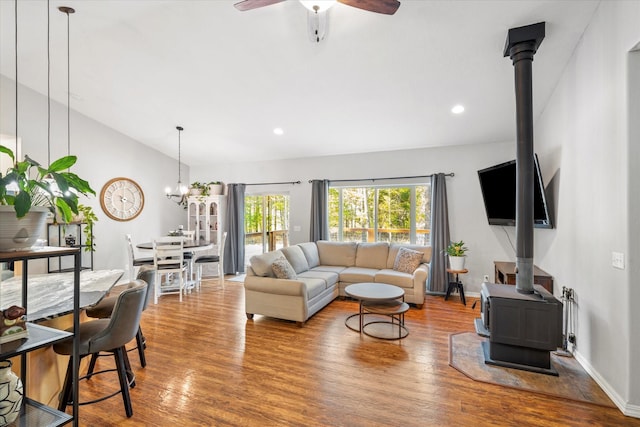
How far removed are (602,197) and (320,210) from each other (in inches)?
174

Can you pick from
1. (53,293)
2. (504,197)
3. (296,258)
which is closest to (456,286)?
(504,197)

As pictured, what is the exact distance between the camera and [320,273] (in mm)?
4977

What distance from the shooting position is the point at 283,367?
9.30ft

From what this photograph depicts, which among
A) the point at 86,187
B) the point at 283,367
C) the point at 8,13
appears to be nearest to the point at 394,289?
the point at 283,367

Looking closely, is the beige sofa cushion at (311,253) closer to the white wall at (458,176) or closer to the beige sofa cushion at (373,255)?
the beige sofa cushion at (373,255)

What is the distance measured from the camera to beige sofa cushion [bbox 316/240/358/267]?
5660 millimetres

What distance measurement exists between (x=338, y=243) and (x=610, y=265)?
13.0 feet

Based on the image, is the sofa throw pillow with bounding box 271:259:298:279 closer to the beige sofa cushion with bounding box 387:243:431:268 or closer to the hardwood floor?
the hardwood floor

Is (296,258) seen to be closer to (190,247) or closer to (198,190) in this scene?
(190,247)

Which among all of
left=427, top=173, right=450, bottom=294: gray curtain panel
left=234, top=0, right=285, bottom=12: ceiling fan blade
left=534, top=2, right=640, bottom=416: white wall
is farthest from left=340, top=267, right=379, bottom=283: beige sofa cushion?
left=234, top=0, right=285, bottom=12: ceiling fan blade

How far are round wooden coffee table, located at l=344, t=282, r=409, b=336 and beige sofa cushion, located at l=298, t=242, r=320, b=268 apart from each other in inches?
59.3

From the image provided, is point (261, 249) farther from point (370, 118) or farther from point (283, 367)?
point (283, 367)

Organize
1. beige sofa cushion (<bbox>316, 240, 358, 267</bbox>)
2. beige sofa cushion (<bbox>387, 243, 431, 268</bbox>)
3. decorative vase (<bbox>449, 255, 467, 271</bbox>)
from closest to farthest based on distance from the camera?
decorative vase (<bbox>449, 255, 467, 271</bbox>) < beige sofa cushion (<bbox>387, 243, 431, 268</bbox>) < beige sofa cushion (<bbox>316, 240, 358, 267</bbox>)

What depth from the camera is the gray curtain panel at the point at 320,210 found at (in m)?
6.25
